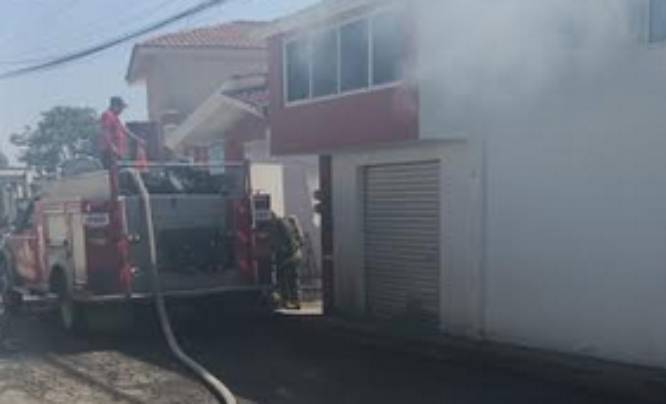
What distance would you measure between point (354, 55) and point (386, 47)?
0.84 m

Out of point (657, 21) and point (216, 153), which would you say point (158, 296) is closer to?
point (657, 21)

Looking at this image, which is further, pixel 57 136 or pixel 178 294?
pixel 57 136

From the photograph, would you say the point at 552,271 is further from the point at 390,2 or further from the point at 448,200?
the point at 390,2

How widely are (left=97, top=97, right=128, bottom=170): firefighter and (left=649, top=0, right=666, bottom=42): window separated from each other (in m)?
6.92

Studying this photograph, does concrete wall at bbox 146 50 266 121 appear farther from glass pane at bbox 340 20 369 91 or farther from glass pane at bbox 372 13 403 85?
glass pane at bbox 372 13 403 85

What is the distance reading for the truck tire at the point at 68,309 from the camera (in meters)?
12.6

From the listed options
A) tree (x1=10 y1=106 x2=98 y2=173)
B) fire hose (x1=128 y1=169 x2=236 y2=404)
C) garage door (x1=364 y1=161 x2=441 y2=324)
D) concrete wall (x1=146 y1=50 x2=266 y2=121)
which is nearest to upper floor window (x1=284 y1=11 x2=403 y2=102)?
garage door (x1=364 y1=161 x2=441 y2=324)

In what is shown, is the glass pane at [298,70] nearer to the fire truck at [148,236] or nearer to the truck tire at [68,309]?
the fire truck at [148,236]

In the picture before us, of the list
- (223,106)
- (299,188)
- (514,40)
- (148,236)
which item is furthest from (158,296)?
(223,106)

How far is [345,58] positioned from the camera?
1384 centimetres

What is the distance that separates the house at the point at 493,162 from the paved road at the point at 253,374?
4.91 feet

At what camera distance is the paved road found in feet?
28.5

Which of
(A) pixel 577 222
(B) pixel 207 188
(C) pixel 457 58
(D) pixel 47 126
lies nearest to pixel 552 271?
(A) pixel 577 222

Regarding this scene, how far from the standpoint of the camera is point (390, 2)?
1258 centimetres
